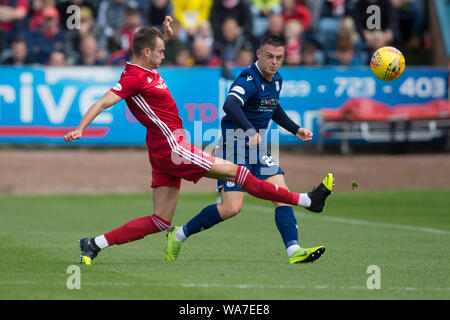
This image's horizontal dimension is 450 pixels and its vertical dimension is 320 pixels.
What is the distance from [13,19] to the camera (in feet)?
71.3

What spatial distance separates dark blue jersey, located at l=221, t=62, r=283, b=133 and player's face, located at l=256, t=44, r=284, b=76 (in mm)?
146

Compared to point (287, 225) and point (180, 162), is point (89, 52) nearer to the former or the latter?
point (287, 225)

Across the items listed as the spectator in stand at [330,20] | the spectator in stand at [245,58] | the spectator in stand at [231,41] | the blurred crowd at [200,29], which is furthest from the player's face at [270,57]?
the spectator in stand at [330,20]

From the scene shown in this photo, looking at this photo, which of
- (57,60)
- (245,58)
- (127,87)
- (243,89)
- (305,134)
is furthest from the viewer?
(245,58)

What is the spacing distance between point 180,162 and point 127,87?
2.75ft

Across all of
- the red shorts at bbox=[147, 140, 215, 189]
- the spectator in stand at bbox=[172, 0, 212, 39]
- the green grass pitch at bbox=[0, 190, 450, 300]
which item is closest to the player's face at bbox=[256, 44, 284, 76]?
the red shorts at bbox=[147, 140, 215, 189]

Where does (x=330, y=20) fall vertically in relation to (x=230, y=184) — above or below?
above

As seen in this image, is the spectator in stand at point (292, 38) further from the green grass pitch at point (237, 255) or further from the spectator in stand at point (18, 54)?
the green grass pitch at point (237, 255)

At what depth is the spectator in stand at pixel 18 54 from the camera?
2017 cm

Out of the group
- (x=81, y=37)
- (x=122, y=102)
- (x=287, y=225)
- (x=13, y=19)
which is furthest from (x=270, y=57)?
(x=13, y=19)

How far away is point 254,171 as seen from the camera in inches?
363

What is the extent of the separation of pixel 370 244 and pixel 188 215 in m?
4.35

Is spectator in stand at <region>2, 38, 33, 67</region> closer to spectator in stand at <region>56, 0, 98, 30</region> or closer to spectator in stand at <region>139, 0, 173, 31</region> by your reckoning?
spectator in stand at <region>56, 0, 98, 30</region>

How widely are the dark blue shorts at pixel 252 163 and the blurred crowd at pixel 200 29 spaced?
1185cm
